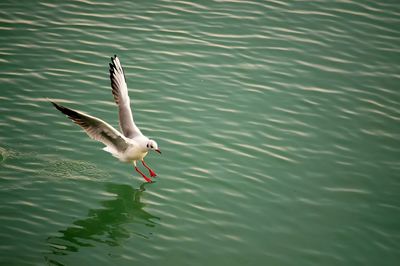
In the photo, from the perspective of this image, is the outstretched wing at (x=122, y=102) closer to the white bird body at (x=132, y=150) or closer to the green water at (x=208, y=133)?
the white bird body at (x=132, y=150)

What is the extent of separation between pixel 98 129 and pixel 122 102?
86cm

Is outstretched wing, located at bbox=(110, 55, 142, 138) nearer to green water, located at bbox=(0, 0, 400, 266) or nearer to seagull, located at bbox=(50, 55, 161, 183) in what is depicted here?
seagull, located at bbox=(50, 55, 161, 183)

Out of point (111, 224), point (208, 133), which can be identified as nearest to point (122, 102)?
point (208, 133)

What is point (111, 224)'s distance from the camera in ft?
28.1

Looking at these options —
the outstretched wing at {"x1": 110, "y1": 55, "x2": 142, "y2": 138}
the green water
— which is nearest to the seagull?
the outstretched wing at {"x1": 110, "y1": 55, "x2": 142, "y2": 138}

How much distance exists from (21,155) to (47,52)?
347 cm

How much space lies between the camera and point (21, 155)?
9.53m

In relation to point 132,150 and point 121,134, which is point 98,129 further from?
point 132,150

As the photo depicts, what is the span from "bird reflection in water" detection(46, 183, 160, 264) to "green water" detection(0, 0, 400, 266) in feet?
0.08

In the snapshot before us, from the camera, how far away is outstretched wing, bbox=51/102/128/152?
8.50m

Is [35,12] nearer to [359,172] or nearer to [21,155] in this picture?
[21,155]

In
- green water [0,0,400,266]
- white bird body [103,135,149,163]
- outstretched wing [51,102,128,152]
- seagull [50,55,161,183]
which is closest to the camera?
green water [0,0,400,266]

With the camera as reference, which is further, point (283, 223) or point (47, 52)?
point (47, 52)

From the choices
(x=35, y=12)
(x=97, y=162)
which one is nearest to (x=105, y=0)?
(x=35, y=12)
